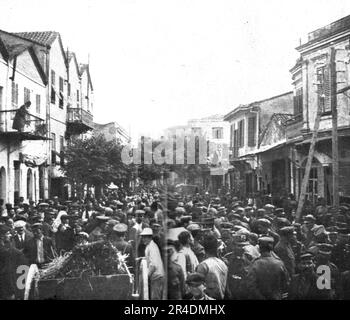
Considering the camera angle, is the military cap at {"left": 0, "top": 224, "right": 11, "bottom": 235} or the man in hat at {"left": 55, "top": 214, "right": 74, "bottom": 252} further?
the man in hat at {"left": 55, "top": 214, "right": 74, "bottom": 252}

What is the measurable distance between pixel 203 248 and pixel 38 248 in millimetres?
2701

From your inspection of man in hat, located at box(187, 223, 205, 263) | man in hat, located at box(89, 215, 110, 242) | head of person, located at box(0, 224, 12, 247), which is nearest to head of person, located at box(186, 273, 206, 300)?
man in hat, located at box(187, 223, 205, 263)

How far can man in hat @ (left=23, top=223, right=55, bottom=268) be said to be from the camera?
691 centimetres

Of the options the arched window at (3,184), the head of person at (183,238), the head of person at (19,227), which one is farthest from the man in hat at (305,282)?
the arched window at (3,184)

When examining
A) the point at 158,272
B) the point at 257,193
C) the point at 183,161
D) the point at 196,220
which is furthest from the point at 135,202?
the point at 158,272

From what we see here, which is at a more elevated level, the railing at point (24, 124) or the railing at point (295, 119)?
the railing at point (295, 119)

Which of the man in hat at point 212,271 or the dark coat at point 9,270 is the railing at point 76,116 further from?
the man in hat at point 212,271

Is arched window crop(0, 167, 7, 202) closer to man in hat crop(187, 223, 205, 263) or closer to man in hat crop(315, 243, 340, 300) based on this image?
man in hat crop(187, 223, 205, 263)

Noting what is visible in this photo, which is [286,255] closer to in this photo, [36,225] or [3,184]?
[36,225]

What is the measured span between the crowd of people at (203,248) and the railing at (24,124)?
1.71 m

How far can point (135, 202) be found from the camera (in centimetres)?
1017

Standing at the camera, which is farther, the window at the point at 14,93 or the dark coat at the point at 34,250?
the window at the point at 14,93

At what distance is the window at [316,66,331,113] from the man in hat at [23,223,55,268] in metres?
6.33

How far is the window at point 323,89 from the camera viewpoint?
31.6 ft
